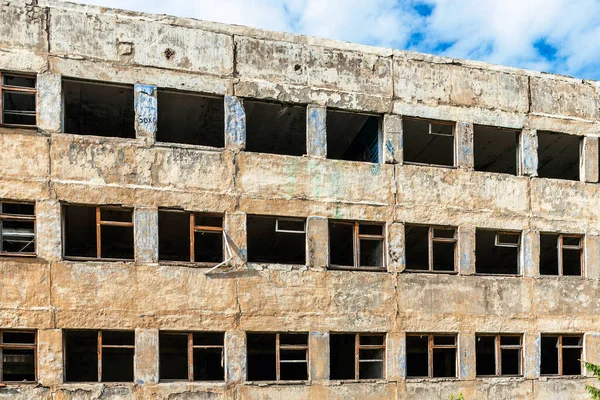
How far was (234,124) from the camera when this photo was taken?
1203 cm

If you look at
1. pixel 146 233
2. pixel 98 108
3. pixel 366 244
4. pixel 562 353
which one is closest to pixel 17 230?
pixel 146 233

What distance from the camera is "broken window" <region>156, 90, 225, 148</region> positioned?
41.3ft

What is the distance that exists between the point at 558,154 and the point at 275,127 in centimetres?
742

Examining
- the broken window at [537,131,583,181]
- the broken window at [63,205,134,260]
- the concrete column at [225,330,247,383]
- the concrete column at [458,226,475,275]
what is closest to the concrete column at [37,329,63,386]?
the concrete column at [225,330,247,383]

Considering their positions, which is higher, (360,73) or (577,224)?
(360,73)

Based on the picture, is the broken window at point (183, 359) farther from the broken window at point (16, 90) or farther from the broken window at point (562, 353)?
the broken window at point (562, 353)

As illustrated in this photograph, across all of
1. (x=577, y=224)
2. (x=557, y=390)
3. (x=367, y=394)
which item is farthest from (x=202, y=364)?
(x=577, y=224)

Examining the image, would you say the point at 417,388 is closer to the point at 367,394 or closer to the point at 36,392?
the point at 367,394

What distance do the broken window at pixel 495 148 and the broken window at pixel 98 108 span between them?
7.83 metres

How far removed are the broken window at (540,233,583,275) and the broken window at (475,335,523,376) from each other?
198 centimetres

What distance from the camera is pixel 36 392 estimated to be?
10406 mm

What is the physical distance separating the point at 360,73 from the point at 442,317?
17.7ft

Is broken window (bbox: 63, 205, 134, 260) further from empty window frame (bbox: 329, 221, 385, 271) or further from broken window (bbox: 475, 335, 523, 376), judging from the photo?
broken window (bbox: 475, 335, 523, 376)

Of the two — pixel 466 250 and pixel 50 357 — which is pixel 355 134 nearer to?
pixel 466 250
